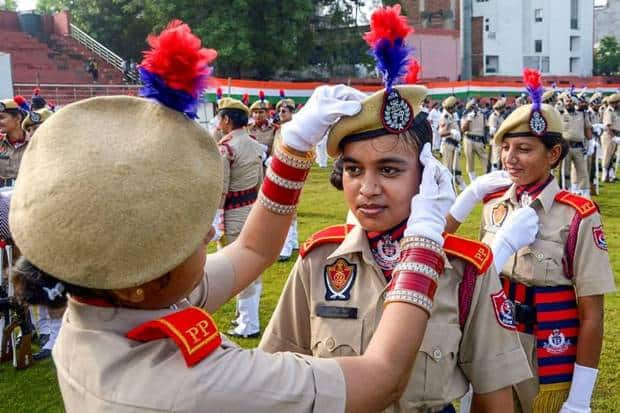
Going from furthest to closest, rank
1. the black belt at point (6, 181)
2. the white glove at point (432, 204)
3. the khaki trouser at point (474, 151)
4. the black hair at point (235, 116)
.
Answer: the khaki trouser at point (474, 151) < the black belt at point (6, 181) < the black hair at point (235, 116) < the white glove at point (432, 204)

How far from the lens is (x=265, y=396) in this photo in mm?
1579

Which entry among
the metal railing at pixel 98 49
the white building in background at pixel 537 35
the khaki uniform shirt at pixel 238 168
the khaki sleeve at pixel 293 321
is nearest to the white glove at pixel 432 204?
the khaki sleeve at pixel 293 321

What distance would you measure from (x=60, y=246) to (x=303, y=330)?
1.25 m

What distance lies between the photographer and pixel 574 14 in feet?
190

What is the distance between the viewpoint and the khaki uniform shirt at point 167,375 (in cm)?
154

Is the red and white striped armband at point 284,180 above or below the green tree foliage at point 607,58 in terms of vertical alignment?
below

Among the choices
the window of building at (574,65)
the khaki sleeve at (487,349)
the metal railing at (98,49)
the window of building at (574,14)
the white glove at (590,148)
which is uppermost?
the window of building at (574,14)

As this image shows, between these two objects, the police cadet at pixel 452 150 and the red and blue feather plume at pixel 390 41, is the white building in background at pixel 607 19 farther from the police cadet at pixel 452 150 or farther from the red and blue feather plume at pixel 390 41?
the red and blue feather plume at pixel 390 41

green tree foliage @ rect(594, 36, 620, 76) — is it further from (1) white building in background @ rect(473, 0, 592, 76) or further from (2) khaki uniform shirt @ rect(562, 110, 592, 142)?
(2) khaki uniform shirt @ rect(562, 110, 592, 142)

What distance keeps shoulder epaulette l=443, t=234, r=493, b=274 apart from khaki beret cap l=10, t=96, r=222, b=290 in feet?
3.47

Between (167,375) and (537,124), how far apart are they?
264 cm

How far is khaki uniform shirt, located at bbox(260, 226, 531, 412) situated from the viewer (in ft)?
7.47

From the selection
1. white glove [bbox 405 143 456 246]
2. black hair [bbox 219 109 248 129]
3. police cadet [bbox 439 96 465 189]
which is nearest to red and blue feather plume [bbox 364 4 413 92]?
white glove [bbox 405 143 456 246]

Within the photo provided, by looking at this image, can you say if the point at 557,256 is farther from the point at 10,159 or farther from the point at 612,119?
the point at 612,119
